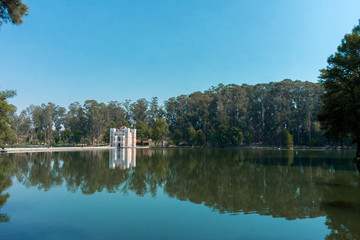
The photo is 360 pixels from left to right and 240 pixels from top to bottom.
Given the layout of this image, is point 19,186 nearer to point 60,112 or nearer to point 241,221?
point 241,221

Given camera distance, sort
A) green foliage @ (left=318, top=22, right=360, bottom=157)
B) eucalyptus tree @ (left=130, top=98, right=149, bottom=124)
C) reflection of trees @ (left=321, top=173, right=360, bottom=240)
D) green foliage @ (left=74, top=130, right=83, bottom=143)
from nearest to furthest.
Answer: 1. reflection of trees @ (left=321, top=173, right=360, bottom=240)
2. green foliage @ (left=318, top=22, right=360, bottom=157)
3. green foliage @ (left=74, top=130, right=83, bottom=143)
4. eucalyptus tree @ (left=130, top=98, right=149, bottom=124)

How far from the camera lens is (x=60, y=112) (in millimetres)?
88750

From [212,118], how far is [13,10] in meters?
68.2

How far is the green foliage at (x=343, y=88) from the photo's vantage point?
1745 cm

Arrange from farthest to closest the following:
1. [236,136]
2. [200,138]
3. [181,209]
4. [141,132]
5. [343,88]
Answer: [141,132] < [200,138] < [236,136] < [343,88] < [181,209]

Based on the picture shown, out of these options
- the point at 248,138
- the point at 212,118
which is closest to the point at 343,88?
the point at 248,138

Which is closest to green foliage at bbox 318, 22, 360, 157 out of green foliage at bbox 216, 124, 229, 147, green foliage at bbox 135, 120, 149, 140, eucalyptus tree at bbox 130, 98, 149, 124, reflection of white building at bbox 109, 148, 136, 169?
reflection of white building at bbox 109, 148, 136, 169

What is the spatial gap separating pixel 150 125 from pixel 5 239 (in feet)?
274

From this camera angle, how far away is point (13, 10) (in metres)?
9.14

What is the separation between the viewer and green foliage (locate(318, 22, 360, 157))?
17.5 metres

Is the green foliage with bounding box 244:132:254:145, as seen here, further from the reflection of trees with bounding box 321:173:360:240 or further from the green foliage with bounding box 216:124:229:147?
the reflection of trees with bounding box 321:173:360:240

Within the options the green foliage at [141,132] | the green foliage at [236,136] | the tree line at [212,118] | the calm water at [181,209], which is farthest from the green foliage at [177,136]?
the calm water at [181,209]

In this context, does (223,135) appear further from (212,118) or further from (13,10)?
(13,10)

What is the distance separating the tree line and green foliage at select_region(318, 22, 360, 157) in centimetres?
3443
